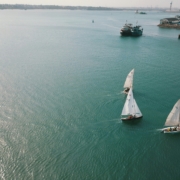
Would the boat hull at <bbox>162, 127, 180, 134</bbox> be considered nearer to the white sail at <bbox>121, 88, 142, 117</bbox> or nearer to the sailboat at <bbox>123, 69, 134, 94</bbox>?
the white sail at <bbox>121, 88, 142, 117</bbox>

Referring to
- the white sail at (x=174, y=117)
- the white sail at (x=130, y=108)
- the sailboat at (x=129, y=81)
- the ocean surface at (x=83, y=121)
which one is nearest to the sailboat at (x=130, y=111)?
the white sail at (x=130, y=108)

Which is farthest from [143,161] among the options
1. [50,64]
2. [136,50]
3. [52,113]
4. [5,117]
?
[136,50]

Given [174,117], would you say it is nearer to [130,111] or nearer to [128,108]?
[130,111]

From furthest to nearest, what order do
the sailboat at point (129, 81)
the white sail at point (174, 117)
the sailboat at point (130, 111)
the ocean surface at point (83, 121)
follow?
the sailboat at point (129, 81) → the sailboat at point (130, 111) → the white sail at point (174, 117) → the ocean surface at point (83, 121)

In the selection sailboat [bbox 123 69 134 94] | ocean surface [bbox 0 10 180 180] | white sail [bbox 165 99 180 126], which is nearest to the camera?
ocean surface [bbox 0 10 180 180]

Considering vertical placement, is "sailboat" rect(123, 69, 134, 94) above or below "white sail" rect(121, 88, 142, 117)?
above

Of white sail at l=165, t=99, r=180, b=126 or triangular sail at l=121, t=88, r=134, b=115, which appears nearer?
white sail at l=165, t=99, r=180, b=126

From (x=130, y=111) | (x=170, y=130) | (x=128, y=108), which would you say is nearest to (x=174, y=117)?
(x=170, y=130)

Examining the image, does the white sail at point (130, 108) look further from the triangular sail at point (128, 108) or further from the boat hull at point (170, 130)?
the boat hull at point (170, 130)

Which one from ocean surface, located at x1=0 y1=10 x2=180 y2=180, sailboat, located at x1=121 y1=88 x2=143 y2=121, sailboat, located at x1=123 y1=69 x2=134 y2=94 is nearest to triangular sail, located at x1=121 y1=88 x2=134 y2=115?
sailboat, located at x1=121 y1=88 x2=143 y2=121
